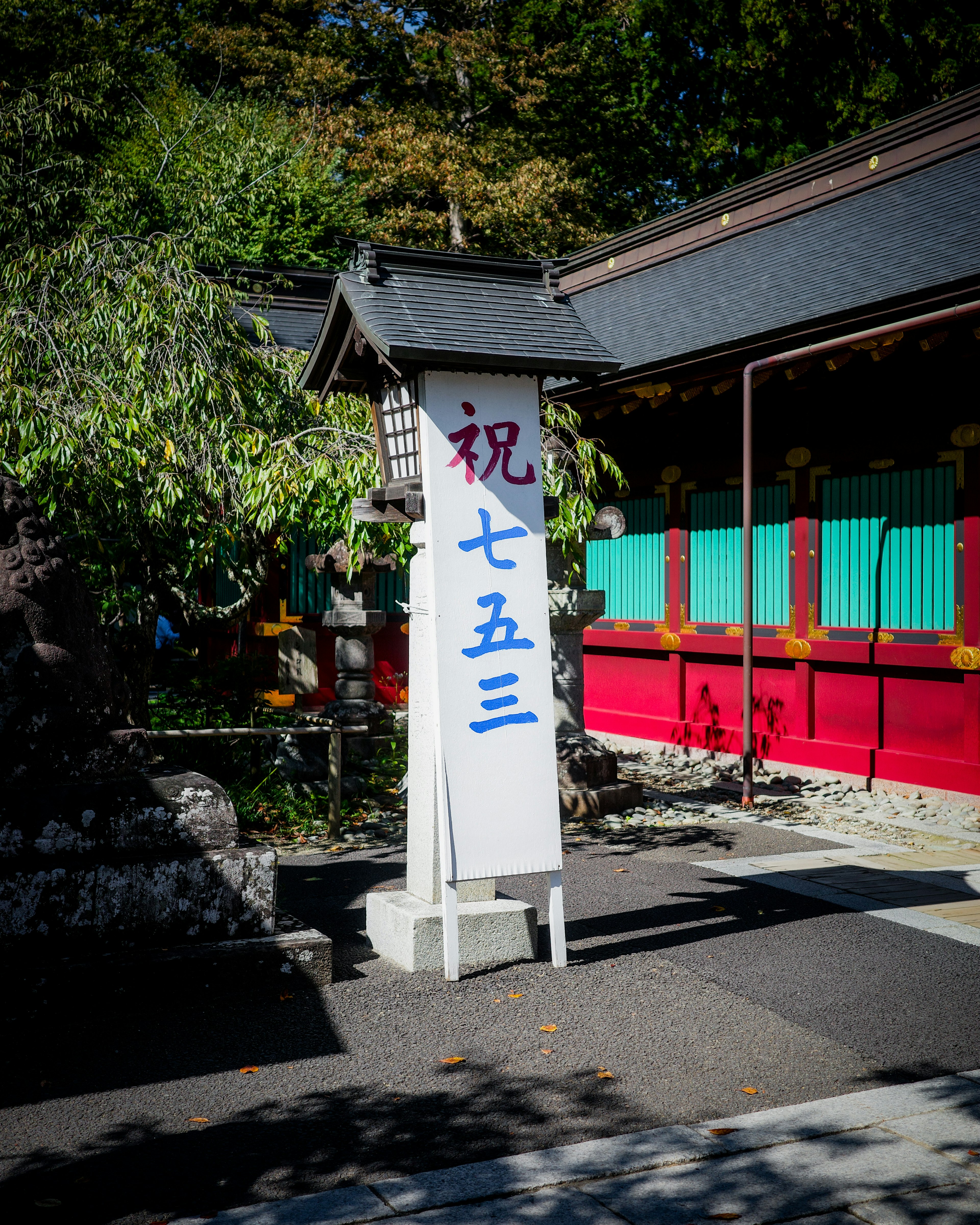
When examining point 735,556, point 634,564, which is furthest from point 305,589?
point 735,556

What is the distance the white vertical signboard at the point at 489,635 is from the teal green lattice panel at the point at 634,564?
6178mm

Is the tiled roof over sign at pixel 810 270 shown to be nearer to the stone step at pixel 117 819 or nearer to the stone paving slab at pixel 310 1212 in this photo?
the stone step at pixel 117 819

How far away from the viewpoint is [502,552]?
464cm

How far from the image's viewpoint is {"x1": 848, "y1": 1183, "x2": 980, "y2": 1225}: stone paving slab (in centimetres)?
266

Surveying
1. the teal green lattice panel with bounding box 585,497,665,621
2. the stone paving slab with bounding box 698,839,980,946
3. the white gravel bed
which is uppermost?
the teal green lattice panel with bounding box 585,497,665,621

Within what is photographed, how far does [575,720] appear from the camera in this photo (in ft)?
27.7

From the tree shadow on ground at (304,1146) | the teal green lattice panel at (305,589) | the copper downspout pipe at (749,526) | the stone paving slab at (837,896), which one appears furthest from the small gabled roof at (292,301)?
the tree shadow on ground at (304,1146)

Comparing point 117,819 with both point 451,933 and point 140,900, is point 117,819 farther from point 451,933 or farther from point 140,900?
point 451,933

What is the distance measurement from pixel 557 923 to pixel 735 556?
6.09m

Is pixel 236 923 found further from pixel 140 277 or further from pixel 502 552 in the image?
pixel 140 277

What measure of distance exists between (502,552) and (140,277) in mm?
3535

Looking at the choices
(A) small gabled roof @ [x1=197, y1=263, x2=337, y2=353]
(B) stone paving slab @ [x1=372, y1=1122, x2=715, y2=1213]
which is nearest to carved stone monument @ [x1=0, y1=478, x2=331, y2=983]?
(B) stone paving slab @ [x1=372, y1=1122, x2=715, y2=1213]

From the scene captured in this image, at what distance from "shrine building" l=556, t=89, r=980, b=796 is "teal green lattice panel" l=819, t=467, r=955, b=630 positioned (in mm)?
18

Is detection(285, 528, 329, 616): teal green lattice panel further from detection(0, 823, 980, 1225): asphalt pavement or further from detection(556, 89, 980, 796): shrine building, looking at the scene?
detection(0, 823, 980, 1225): asphalt pavement
